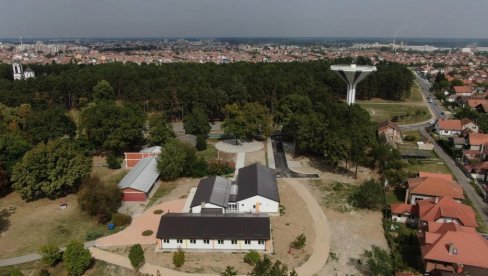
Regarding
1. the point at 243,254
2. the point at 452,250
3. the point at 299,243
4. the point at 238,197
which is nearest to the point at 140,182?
the point at 238,197

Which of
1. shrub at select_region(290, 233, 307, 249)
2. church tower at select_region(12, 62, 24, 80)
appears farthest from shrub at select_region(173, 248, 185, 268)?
church tower at select_region(12, 62, 24, 80)

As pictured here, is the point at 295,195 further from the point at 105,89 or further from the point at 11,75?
the point at 11,75

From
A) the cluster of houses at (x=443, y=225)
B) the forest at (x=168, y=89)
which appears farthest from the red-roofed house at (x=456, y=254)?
the forest at (x=168, y=89)

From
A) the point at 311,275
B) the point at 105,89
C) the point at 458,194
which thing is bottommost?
the point at 311,275

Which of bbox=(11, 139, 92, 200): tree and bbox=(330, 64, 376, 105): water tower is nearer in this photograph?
bbox=(11, 139, 92, 200): tree

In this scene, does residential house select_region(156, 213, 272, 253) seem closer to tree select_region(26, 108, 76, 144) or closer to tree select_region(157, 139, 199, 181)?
tree select_region(157, 139, 199, 181)

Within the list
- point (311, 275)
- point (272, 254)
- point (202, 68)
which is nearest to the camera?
point (311, 275)

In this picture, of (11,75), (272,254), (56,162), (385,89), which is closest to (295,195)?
(272,254)
